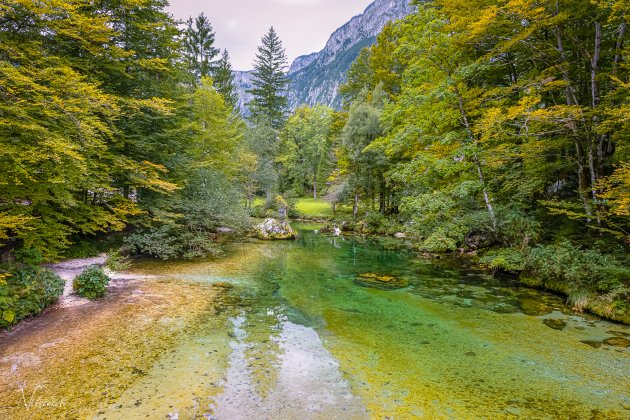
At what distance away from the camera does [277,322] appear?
731cm

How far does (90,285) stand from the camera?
8.12 m

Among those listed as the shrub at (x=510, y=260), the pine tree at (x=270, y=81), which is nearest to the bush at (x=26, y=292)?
the shrub at (x=510, y=260)

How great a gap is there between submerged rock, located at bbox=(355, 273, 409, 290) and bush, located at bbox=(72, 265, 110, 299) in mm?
7539

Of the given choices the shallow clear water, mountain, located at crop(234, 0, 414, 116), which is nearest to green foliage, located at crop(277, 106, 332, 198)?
the shallow clear water

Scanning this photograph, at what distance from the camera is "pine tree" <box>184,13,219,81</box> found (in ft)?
101

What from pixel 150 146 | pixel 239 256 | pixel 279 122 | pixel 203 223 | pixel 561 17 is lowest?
pixel 239 256

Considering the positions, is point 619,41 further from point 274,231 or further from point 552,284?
point 274,231

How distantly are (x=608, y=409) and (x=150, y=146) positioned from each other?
14445mm

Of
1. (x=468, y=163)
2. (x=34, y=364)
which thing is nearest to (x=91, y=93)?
(x=34, y=364)

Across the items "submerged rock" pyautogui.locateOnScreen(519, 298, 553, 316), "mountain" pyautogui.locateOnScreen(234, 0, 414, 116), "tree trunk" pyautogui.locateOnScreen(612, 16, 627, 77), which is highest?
"mountain" pyautogui.locateOnScreen(234, 0, 414, 116)

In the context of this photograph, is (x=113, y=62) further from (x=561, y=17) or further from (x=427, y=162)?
(x=561, y=17)

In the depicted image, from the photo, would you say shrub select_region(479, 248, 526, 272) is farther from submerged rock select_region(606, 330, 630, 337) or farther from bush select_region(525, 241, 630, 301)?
submerged rock select_region(606, 330, 630, 337)

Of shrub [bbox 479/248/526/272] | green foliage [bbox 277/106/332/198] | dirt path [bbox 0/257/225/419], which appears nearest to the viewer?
dirt path [bbox 0/257/225/419]

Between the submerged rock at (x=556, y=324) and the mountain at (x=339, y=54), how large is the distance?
412ft
